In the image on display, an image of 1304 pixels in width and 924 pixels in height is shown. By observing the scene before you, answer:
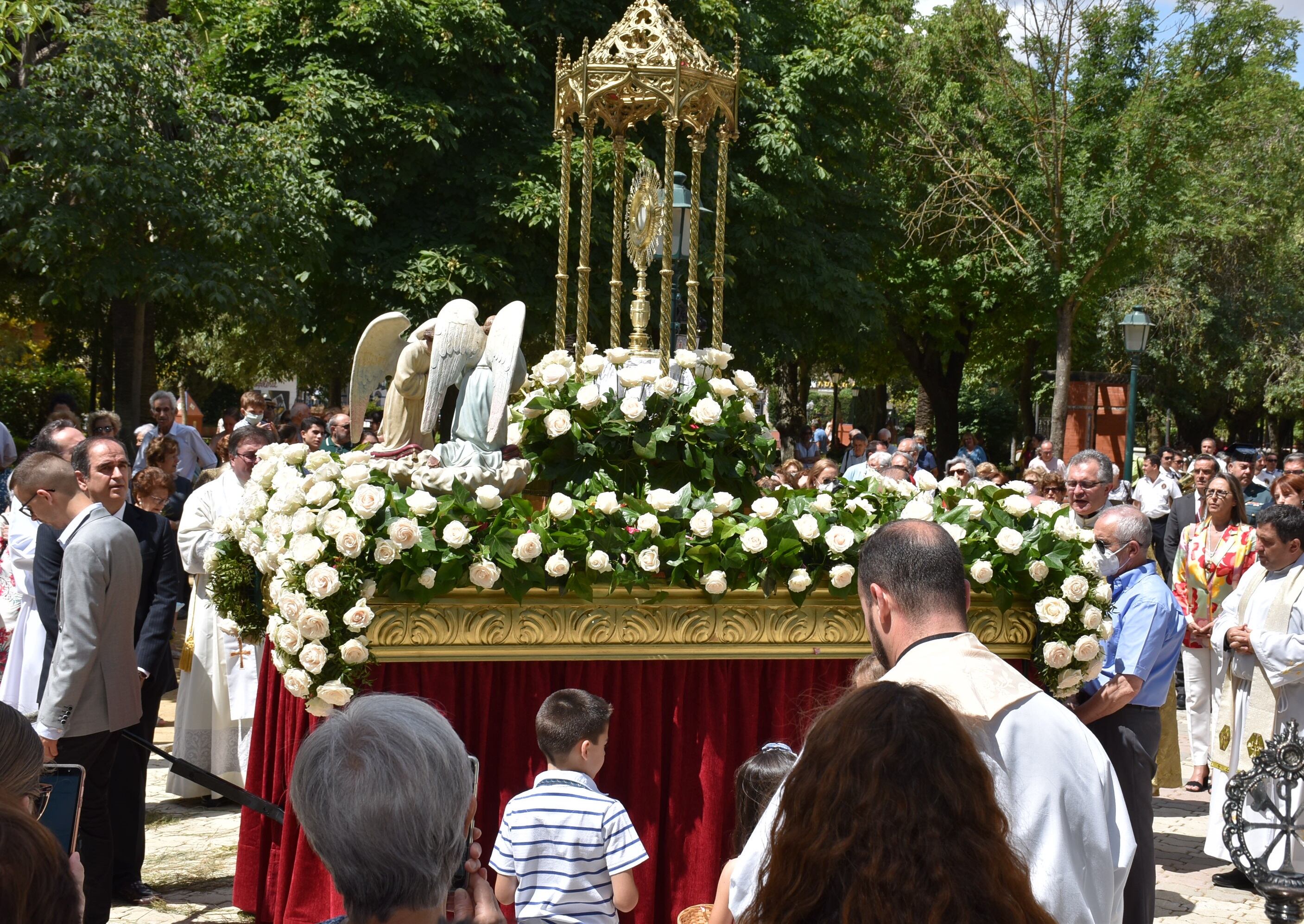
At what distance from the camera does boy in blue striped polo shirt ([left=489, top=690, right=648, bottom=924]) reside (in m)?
3.76

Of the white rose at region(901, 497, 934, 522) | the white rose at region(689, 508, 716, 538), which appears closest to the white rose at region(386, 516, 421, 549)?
the white rose at region(689, 508, 716, 538)

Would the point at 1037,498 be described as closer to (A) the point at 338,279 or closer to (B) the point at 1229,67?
(A) the point at 338,279

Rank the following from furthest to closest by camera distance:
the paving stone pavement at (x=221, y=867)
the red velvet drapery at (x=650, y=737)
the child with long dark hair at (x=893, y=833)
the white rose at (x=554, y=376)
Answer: the white rose at (x=554, y=376) < the paving stone pavement at (x=221, y=867) < the red velvet drapery at (x=650, y=737) < the child with long dark hair at (x=893, y=833)

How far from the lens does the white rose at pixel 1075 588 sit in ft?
16.3

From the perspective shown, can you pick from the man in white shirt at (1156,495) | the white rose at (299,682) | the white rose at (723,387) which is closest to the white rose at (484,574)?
the white rose at (299,682)

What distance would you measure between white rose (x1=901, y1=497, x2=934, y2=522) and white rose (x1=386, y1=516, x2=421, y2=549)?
1870mm

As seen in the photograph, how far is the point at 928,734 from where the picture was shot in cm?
180

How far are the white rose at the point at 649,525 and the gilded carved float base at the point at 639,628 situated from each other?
241 mm

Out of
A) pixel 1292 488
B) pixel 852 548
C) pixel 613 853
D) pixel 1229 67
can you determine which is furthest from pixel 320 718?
pixel 1229 67

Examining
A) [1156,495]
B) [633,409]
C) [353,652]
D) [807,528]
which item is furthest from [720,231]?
[1156,495]

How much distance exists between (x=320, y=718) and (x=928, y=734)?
3565mm

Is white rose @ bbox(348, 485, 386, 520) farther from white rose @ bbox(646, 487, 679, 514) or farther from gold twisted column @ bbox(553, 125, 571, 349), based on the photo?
gold twisted column @ bbox(553, 125, 571, 349)

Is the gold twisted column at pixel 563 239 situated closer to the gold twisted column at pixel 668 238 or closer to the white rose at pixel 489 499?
the gold twisted column at pixel 668 238

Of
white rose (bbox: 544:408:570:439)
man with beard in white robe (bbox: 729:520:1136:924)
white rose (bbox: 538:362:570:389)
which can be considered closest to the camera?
man with beard in white robe (bbox: 729:520:1136:924)
